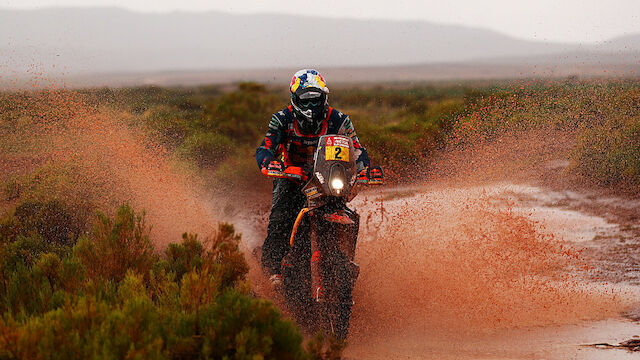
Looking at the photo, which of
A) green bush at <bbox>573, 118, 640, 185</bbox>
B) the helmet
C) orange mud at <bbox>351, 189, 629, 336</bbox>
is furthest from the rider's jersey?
green bush at <bbox>573, 118, 640, 185</bbox>

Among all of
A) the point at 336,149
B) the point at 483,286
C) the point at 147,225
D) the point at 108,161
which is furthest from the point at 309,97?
the point at 108,161

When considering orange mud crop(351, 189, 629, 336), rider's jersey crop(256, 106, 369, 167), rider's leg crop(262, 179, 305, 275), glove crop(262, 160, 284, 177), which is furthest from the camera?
rider's leg crop(262, 179, 305, 275)

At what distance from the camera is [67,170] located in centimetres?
866

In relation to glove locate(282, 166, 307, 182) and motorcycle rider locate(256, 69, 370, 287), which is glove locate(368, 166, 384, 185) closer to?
motorcycle rider locate(256, 69, 370, 287)

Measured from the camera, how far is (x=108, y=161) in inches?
362

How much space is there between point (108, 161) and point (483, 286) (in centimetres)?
639

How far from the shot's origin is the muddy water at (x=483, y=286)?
522 cm

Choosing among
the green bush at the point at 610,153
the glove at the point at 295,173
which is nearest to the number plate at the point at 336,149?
the glove at the point at 295,173

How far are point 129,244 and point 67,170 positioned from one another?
441 cm

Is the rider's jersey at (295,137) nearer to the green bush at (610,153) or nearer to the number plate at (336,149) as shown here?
the number plate at (336,149)

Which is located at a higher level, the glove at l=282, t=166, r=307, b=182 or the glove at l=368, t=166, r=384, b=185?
the glove at l=282, t=166, r=307, b=182

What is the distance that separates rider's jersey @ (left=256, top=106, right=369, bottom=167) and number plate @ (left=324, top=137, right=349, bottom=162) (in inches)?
31.8

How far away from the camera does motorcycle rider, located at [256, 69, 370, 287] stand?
5.64 metres

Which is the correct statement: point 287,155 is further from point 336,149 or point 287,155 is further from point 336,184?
point 336,184
